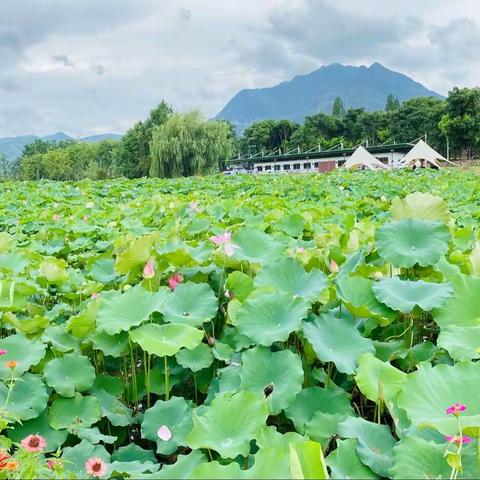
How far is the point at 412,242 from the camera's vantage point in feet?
4.30

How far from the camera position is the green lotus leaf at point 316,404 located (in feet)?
3.39

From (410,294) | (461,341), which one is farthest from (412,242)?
(461,341)

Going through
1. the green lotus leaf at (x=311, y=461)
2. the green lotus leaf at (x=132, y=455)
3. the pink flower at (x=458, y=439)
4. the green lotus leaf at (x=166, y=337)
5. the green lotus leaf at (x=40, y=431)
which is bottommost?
the green lotus leaf at (x=132, y=455)

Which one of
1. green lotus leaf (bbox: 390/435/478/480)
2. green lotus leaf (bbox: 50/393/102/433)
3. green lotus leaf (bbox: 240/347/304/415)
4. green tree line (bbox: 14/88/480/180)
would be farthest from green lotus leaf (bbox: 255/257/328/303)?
green tree line (bbox: 14/88/480/180)

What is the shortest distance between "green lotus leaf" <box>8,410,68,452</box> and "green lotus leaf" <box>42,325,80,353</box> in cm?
16

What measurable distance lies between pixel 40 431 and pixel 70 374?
0.13m

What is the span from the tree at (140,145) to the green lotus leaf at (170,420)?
40026 mm

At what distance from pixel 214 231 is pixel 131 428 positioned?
1184 millimetres

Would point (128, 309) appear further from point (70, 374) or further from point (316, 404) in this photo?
point (316, 404)

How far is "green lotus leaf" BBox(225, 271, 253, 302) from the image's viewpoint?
1.38 metres

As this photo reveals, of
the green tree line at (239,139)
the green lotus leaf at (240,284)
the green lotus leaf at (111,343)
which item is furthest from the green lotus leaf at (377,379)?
the green tree line at (239,139)

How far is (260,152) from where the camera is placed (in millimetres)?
70312

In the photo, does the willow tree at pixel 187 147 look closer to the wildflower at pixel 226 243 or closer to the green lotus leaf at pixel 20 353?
the wildflower at pixel 226 243

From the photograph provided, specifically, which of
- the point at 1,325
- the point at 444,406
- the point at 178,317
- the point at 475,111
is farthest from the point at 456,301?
the point at 475,111
